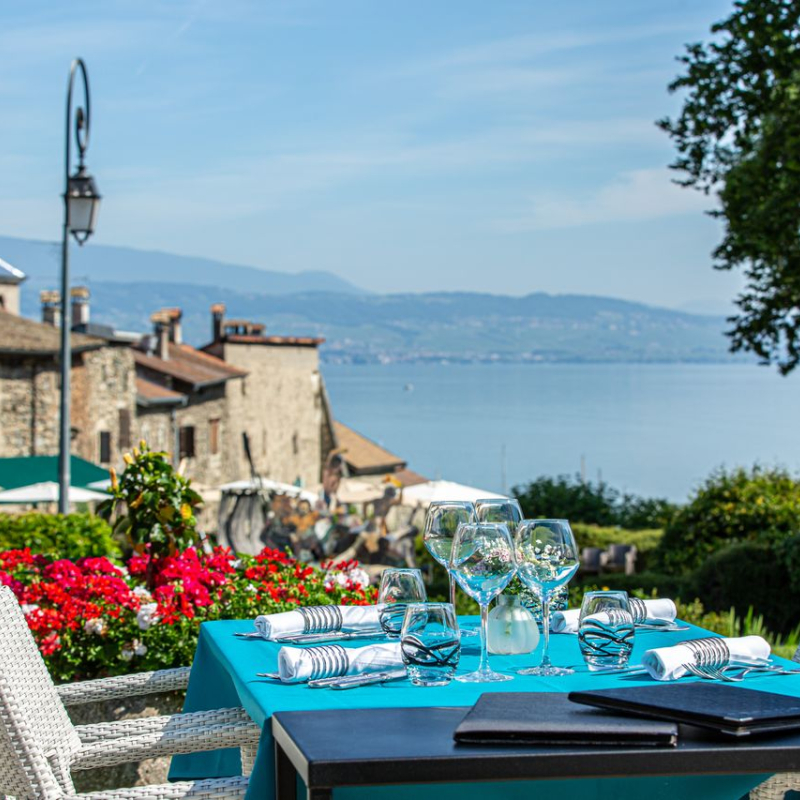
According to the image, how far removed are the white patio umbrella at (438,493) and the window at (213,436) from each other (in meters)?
15.7

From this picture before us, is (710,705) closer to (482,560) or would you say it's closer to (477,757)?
(477,757)

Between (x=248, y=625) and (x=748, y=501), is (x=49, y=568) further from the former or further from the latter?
(x=748, y=501)

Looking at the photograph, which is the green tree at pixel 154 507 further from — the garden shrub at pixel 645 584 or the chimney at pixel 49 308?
the chimney at pixel 49 308

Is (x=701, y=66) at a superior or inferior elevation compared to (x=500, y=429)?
superior

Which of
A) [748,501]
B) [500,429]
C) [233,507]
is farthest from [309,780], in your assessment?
[500,429]

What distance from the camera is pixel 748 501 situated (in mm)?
14930

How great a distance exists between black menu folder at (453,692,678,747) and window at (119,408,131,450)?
3346 cm

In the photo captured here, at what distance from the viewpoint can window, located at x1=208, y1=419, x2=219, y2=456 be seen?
4484 centimetres

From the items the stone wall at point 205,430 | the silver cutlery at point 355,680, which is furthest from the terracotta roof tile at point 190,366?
the silver cutlery at point 355,680

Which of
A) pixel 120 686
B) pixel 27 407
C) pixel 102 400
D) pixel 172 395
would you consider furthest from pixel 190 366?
pixel 120 686

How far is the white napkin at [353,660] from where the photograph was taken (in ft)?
10.6

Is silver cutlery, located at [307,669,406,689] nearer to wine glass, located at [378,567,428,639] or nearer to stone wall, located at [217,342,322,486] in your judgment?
wine glass, located at [378,567,428,639]

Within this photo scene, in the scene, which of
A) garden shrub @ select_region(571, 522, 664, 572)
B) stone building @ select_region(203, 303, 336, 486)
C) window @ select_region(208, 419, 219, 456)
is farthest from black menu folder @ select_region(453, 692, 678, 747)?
stone building @ select_region(203, 303, 336, 486)

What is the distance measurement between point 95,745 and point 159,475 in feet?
9.73
